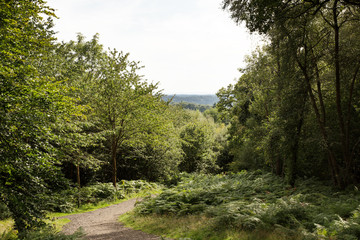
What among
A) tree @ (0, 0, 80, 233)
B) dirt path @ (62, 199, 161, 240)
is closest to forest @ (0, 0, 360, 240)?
tree @ (0, 0, 80, 233)

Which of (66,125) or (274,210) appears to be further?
(66,125)

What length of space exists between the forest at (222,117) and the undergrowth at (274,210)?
0.04 meters

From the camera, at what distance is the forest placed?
725 cm

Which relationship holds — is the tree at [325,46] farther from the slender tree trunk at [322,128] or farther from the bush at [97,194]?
the bush at [97,194]

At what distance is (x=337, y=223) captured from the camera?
6348mm

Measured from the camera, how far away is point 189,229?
8375 mm

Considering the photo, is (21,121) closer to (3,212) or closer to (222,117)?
(3,212)

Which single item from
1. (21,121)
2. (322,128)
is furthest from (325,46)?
(21,121)

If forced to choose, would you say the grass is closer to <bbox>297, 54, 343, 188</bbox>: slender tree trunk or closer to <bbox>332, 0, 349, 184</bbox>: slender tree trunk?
<bbox>297, 54, 343, 188</bbox>: slender tree trunk

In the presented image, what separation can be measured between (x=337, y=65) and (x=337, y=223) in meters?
6.84

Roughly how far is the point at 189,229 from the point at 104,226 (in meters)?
4.31

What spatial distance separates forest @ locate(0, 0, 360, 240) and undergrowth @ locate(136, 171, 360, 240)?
0.04m

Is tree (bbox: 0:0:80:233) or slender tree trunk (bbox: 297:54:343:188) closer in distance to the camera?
tree (bbox: 0:0:80:233)

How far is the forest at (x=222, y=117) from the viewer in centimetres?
725
